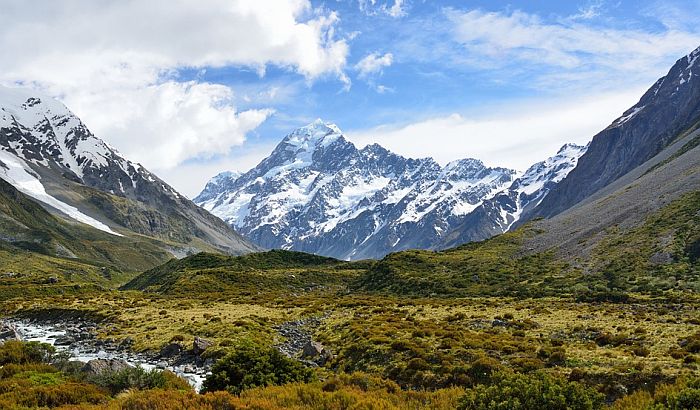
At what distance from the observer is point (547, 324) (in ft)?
123

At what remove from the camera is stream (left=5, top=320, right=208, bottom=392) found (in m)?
29.5

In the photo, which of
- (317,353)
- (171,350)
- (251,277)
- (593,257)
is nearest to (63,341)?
(171,350)

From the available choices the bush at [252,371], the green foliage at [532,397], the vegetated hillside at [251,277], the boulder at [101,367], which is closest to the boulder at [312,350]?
the bush at [252,371]

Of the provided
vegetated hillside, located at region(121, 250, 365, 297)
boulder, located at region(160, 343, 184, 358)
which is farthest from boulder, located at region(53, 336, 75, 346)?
vegetated hillside, located at region(121, 250, 365, 297)

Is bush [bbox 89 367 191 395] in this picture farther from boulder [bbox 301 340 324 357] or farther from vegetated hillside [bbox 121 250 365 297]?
vegetated hillside [bbox 121 250 365 297]

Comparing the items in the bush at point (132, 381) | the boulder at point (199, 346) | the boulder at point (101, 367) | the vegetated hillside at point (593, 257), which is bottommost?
the vegetated hillside at point (593, 257)

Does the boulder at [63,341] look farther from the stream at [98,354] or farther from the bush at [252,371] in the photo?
the bush at [252,371]

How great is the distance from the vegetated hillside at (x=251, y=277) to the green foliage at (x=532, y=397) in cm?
8187

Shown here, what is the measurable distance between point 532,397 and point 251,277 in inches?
4049

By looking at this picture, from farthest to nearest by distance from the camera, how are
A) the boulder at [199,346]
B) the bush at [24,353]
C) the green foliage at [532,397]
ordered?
the boulder at [199,346], the bush at [24,353], the green foliage at [532,397]

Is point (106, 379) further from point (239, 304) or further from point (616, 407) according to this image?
point (239, 304)

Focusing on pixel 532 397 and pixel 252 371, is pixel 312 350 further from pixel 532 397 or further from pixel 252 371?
pixel 532 397

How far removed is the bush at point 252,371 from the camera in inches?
806

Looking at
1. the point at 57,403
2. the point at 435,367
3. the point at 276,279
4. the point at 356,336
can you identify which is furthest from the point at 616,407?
the point at 276,279
